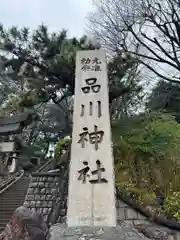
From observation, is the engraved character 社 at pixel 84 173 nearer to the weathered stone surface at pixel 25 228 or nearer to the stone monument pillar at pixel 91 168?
the stone monument pillar at pixel 91 168

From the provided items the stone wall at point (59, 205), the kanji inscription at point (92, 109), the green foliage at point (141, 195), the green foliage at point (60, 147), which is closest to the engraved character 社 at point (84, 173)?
the kanji inscription at point (92, 109)

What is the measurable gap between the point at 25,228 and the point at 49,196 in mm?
2675

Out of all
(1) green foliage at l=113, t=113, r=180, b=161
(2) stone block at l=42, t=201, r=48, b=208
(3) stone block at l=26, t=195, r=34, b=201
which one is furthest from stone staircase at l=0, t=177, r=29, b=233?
(1) green foliage at l=113, t=113, r=180, b=161

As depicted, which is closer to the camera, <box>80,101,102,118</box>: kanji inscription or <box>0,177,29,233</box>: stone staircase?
<box>80,101,102,118</box>: kanji inscription

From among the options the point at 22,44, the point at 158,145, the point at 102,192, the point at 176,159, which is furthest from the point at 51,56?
the point at 102,192

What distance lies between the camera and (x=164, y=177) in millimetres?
7414

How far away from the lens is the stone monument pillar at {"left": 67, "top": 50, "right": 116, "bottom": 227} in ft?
12.3

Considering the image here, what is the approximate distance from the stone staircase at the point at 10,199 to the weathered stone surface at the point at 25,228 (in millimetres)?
2159

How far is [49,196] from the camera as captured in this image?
831 centimetres

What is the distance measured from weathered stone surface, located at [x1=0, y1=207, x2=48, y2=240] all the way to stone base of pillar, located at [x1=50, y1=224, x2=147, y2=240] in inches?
90.4

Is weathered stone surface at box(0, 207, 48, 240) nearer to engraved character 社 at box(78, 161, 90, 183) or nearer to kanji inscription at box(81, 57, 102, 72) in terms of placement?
→ engraved character 社 at box(78, 161, 90, 183)

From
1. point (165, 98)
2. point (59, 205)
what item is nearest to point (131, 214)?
point (59, 205)

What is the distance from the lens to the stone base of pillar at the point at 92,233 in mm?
3209

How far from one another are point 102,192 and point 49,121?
20024 mm
